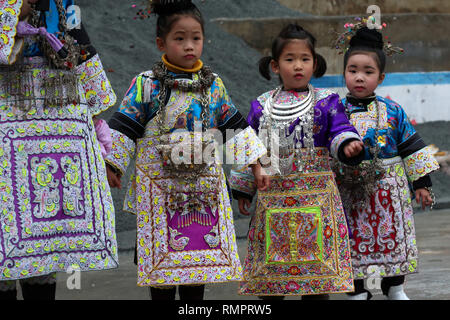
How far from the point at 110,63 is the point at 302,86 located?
7.74 m

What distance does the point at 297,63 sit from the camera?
514 centimetres

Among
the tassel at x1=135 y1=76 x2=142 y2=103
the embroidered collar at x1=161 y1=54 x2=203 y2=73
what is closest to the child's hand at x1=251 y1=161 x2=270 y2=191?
the embroidered collar at x1=161 y1=54 x2=203 y2=73

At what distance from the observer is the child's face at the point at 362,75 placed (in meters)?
5.62

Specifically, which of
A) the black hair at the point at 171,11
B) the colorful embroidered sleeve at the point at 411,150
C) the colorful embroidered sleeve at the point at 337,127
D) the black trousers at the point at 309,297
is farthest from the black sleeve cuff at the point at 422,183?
the black hair at the point at 171,11

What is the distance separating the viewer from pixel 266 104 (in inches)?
206

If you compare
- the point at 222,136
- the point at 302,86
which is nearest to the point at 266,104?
the point at 302,86

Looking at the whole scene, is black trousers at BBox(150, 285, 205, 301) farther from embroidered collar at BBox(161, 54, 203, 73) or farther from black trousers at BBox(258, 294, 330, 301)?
embroidered collar at BBox(161, 54, 203, 73)

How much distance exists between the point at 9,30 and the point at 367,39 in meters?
2.56

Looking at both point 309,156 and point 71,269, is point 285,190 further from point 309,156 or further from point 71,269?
point 71,269

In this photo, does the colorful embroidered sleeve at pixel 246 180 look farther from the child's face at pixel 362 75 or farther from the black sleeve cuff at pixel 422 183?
the black sleeve cuff at pixel 422 183

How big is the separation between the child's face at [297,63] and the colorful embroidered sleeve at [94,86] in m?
1.23

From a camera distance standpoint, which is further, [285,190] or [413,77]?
[413,77]

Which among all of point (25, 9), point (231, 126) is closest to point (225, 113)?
point (231, 126)

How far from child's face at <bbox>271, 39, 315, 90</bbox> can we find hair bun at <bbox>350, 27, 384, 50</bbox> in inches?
27.0
